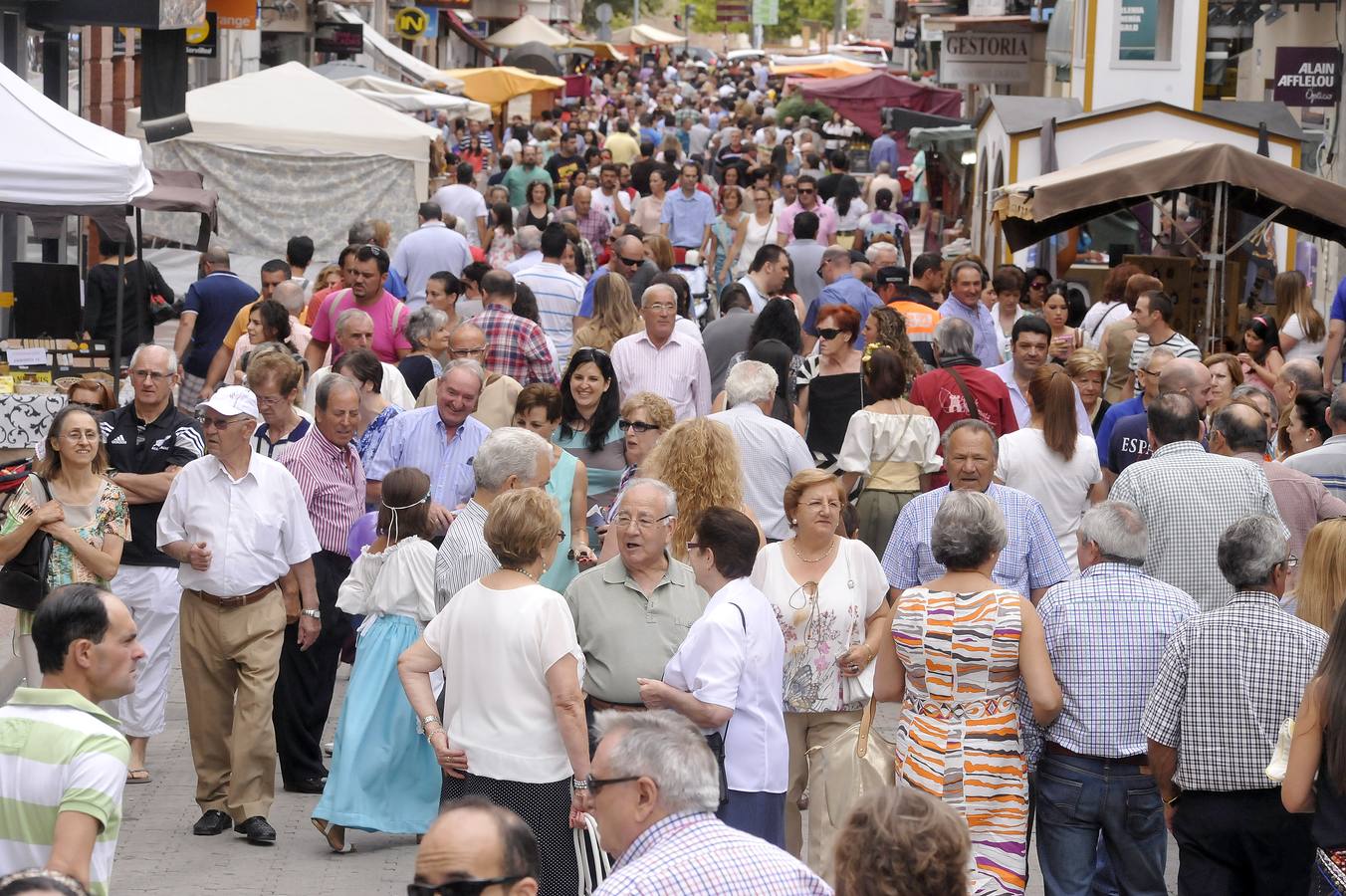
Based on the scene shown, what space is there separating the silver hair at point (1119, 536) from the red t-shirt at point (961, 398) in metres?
3.37

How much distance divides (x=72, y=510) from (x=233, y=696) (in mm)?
992

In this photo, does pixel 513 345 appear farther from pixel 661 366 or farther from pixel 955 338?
pixel 955 338

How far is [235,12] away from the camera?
23250mm

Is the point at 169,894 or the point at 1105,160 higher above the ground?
the point at 1105,160

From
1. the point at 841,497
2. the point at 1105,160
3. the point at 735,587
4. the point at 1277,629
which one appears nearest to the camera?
the point at 1277,629

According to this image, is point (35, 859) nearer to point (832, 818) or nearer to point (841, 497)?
point (832, 818)

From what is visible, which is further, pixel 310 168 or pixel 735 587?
pixel 310 168

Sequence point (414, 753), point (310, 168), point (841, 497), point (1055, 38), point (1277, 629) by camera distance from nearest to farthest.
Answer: point (1277, 629) < point (841, 497) < point (414, 753) < point (310, 168) < point (1055, 38)

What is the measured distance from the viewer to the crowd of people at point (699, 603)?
436 centimetres

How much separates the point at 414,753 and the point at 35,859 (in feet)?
10.2

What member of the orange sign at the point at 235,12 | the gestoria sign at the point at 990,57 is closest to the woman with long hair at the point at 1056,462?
the orange sign at the point at 235,12

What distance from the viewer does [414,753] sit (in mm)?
7273

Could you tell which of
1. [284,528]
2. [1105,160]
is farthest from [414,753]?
[1105,160]

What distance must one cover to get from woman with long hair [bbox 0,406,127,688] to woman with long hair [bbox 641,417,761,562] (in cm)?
222
